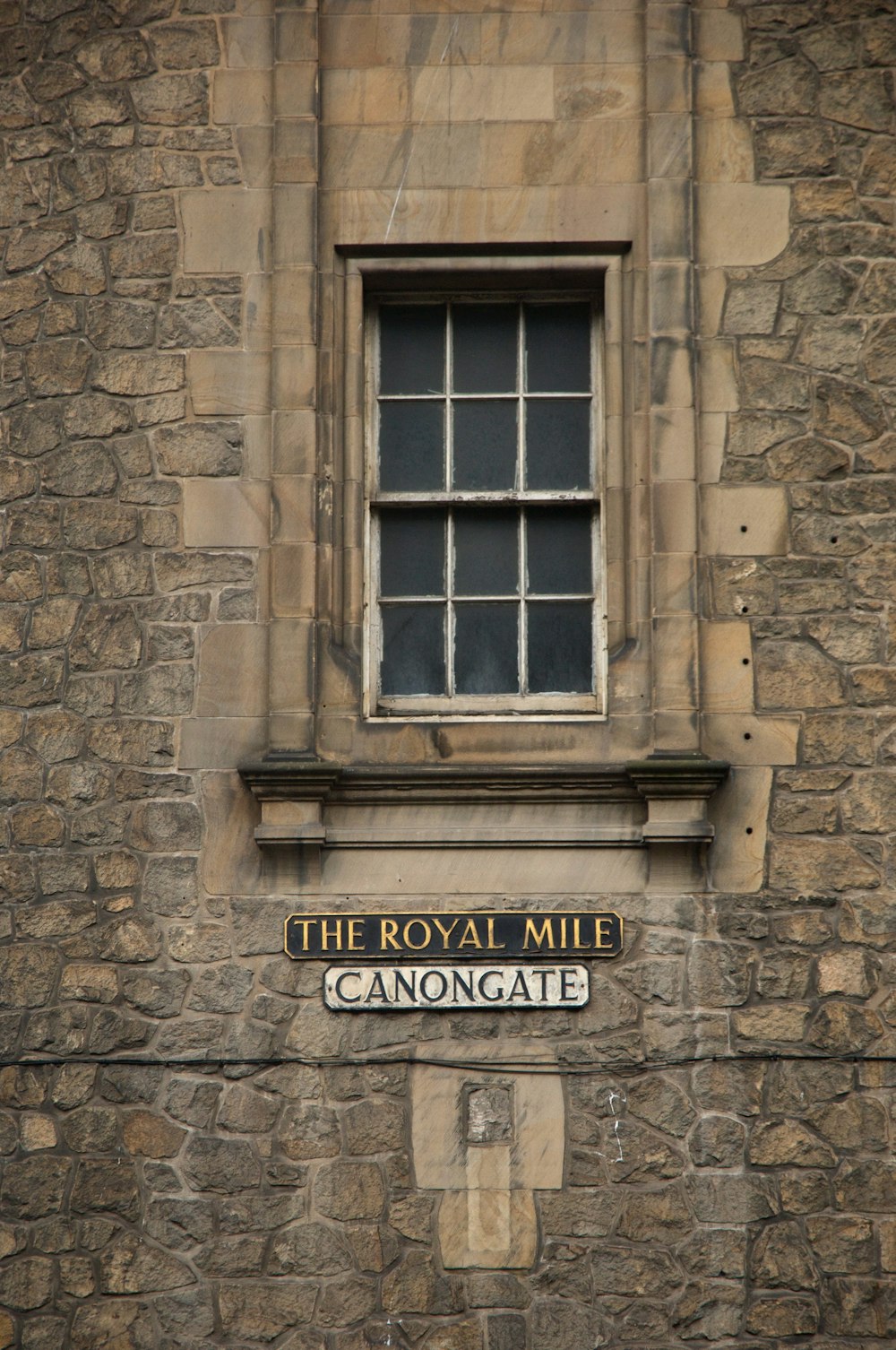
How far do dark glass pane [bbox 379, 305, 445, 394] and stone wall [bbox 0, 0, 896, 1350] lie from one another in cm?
45

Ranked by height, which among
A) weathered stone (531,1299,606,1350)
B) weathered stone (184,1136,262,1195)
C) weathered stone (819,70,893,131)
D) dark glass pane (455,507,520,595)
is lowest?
weathered stone (531,1299,606,1350)

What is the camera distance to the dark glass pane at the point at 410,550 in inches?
360

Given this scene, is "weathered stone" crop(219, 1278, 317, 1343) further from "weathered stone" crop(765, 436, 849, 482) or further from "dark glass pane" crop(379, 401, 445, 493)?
"weathered stone" crop(765, 436, 849, 482)

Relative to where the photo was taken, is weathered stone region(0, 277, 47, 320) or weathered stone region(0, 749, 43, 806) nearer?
weathered stone region(0, 749, 43, 806)

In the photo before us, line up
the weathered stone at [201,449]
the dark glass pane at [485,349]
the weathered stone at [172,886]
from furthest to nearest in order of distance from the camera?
the dark glass pane at [485,349], the weathered stone at [201,449], the weathered stone at [172,886]

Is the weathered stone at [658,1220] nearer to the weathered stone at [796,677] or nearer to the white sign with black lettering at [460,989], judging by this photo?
the white sign with black lettering at [460,989]

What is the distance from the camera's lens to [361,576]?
29.6ft

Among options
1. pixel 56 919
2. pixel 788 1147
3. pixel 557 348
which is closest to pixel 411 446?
pixel 557 348

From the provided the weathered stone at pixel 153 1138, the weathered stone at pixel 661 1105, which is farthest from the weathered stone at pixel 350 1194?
the weathered stone at pixel 661 1105

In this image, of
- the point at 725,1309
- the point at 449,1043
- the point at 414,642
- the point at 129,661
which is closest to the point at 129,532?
the point at 129,661

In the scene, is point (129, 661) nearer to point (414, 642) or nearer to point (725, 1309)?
point (414, 642)

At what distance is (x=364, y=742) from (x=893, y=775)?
2.42 meters

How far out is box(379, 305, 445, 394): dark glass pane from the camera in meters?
9.27

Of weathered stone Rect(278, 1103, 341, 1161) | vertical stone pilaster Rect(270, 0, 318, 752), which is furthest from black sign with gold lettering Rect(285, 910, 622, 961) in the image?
vertical stone pilaster Rect(270, 0, 318, 752)
